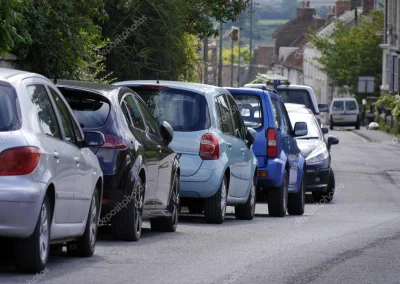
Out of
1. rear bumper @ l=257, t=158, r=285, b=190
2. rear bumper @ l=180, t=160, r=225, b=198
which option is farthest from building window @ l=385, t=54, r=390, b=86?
rear bumper @ l=180, t=160, r=225, b=198

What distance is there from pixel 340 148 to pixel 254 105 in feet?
83.0

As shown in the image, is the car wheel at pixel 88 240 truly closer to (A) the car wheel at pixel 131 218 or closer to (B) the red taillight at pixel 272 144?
(A) the car wheel at pixel 131 218

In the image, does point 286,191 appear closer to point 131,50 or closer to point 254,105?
point 254,105

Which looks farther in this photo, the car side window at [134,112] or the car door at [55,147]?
the car side window at [134,112]

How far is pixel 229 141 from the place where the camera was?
1474 centimetres

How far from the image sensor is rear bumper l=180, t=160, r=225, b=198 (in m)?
14.1

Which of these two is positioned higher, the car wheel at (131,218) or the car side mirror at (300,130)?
the car side mirror at (300,130)

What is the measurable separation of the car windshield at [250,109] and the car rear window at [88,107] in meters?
6.28

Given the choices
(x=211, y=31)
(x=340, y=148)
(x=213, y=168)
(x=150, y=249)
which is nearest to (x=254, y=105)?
(x=213, y=168)

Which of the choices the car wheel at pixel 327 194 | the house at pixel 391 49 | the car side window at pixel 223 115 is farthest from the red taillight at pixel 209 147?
the house at pixel 391 49

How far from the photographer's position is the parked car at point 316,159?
71.6 feet

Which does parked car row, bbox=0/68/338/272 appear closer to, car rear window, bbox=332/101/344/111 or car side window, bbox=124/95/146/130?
car side window, bbox=124/95/146/130

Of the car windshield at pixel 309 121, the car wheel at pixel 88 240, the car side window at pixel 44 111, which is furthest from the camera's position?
the car windshield at pixel 309 121

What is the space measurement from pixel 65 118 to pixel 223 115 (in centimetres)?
511
